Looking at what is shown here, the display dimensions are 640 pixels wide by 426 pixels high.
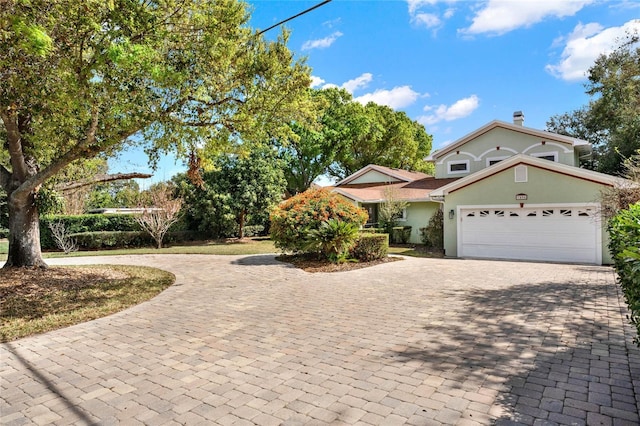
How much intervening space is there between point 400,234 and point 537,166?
28.0 feet

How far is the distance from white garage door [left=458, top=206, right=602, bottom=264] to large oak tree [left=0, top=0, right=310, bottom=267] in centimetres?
980

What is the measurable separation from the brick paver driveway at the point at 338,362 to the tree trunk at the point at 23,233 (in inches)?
207

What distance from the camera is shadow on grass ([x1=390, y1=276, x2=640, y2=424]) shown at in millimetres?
3412

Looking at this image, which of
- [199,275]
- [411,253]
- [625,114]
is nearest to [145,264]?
[199,275]

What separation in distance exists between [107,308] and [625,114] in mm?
27505

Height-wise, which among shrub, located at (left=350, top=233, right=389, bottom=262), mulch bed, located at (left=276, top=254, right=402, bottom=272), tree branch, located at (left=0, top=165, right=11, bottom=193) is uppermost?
tree branch, located at (left=0, top=165, right=11, bottom=193)

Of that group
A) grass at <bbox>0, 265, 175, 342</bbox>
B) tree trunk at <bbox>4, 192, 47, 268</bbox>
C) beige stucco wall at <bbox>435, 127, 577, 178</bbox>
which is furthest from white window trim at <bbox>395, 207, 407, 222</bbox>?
tree trunk at <bbox>4, 192, 47, 268</bbox>

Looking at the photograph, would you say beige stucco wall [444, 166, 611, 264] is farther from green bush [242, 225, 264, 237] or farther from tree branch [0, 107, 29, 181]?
tree branch [0, 107, 29, 181]

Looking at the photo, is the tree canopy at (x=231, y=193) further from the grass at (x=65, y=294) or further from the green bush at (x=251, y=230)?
the grass at (x=65, y=294)

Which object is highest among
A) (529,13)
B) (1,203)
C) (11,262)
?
(529,13)

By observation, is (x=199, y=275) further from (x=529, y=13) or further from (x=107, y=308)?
(x=529, y=13)

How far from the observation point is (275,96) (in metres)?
9.28

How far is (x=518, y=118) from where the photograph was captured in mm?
21828

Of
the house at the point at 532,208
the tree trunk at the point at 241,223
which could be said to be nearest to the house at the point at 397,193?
the house at the point at 532,208
